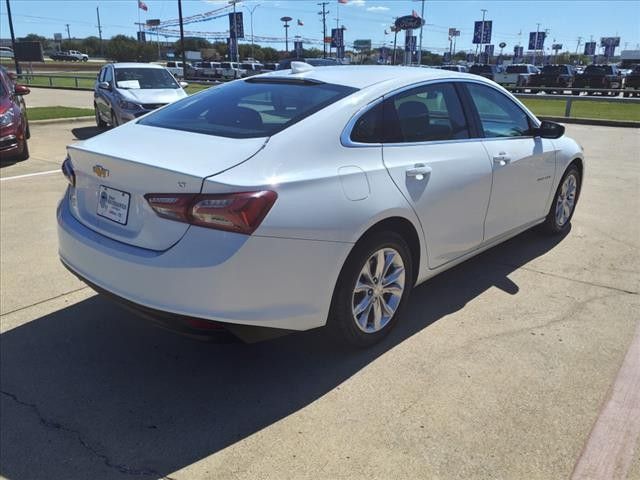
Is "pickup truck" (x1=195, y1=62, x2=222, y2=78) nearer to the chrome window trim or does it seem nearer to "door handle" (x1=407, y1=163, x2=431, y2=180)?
the chrome window trim

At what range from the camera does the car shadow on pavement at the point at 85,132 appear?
12.7 meters

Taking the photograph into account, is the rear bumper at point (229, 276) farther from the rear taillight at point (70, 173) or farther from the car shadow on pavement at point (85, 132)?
the car shadow on pavement at point (85, 132)

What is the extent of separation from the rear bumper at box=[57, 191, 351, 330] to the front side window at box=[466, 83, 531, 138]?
6.39 feet

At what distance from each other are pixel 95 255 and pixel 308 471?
1558 millimetres

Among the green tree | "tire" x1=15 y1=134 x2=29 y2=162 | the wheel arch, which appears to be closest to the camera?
the wheel arch

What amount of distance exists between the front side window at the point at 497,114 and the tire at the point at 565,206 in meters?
0.91

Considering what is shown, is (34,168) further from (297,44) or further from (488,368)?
(297,44)

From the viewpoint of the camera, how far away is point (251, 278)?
2.57 m

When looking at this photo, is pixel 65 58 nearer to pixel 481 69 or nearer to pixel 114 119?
pixel 481 69

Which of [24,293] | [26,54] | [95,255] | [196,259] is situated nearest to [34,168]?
[24,293]

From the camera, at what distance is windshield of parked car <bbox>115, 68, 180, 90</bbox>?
1264 centimetres

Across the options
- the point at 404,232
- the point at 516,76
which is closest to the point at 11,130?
the point at 404,232

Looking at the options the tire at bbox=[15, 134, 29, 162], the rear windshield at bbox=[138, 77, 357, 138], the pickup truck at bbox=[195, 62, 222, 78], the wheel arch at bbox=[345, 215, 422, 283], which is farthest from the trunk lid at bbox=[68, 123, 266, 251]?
the pickup truck at bbox=[195, 62, 222, 78]

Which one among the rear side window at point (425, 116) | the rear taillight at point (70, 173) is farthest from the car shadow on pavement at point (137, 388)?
the rear side window at point (425, 116)
